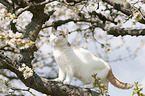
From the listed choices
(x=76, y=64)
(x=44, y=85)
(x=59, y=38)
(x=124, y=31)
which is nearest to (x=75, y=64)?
(x=76, y=64)

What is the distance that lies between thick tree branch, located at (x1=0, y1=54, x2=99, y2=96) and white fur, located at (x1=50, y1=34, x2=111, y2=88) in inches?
5.1

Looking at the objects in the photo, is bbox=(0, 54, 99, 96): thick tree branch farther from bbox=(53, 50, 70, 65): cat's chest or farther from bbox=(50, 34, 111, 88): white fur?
bbox=(53, 50, 70, 65): cat's chest

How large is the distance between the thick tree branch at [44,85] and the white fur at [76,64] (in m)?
0.13

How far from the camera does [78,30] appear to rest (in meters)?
3.74

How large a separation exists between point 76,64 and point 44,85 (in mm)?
456

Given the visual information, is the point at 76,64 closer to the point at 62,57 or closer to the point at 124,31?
the point at 62,57

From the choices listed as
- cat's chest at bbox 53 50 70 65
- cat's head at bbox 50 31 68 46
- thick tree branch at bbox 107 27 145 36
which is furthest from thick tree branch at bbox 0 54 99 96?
thick tree branch at bbox 107 27 145 36

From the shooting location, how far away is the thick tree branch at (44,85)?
1905mm

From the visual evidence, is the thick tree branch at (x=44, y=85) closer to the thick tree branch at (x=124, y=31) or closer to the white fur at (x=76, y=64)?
the white fur at (x=76, y=64)

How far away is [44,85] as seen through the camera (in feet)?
6.78

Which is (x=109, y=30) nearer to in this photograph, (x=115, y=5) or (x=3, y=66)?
(x=115, y=5)

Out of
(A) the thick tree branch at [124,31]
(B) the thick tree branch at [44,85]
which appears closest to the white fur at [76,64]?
(B) the thick tree branch at [44,85]

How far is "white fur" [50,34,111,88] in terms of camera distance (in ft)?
7.66

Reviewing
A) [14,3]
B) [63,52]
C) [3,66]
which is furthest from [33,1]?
[3,66]
